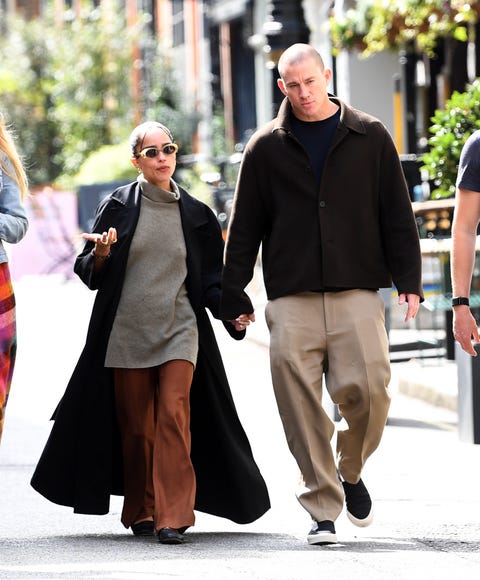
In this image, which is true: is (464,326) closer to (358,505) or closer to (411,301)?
(411,301)

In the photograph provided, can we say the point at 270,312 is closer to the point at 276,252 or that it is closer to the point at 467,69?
the point at 276,252

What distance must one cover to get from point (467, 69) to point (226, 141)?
12091 millimetres

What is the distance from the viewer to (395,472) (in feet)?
29.0

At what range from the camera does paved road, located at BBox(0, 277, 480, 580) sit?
6.04 m

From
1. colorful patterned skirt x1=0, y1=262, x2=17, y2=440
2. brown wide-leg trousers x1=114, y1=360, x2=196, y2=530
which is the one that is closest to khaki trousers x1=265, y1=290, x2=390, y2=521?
brown wide-leg trousers x1=114, y1=360, x2=196, y2=530

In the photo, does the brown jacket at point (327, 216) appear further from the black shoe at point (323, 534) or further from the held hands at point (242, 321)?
the black shoe at point (323, 534)

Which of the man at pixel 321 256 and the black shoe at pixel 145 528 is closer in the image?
the man at pixel 321 256

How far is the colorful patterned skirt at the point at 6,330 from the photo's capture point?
6.49 meters

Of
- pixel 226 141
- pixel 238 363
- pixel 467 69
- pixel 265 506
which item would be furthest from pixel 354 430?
pixel 226 141

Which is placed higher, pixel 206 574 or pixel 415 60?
pixel 415 60

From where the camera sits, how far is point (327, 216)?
21.6ft

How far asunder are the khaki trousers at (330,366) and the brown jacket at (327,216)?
92 mm

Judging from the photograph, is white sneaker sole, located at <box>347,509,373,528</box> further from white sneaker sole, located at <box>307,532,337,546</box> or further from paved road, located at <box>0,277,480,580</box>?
white sneaker sole, located at <box>307,532,337,546</box>

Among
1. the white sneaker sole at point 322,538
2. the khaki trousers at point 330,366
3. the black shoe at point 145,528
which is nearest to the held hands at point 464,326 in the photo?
the khaki trousers at point 330,366
